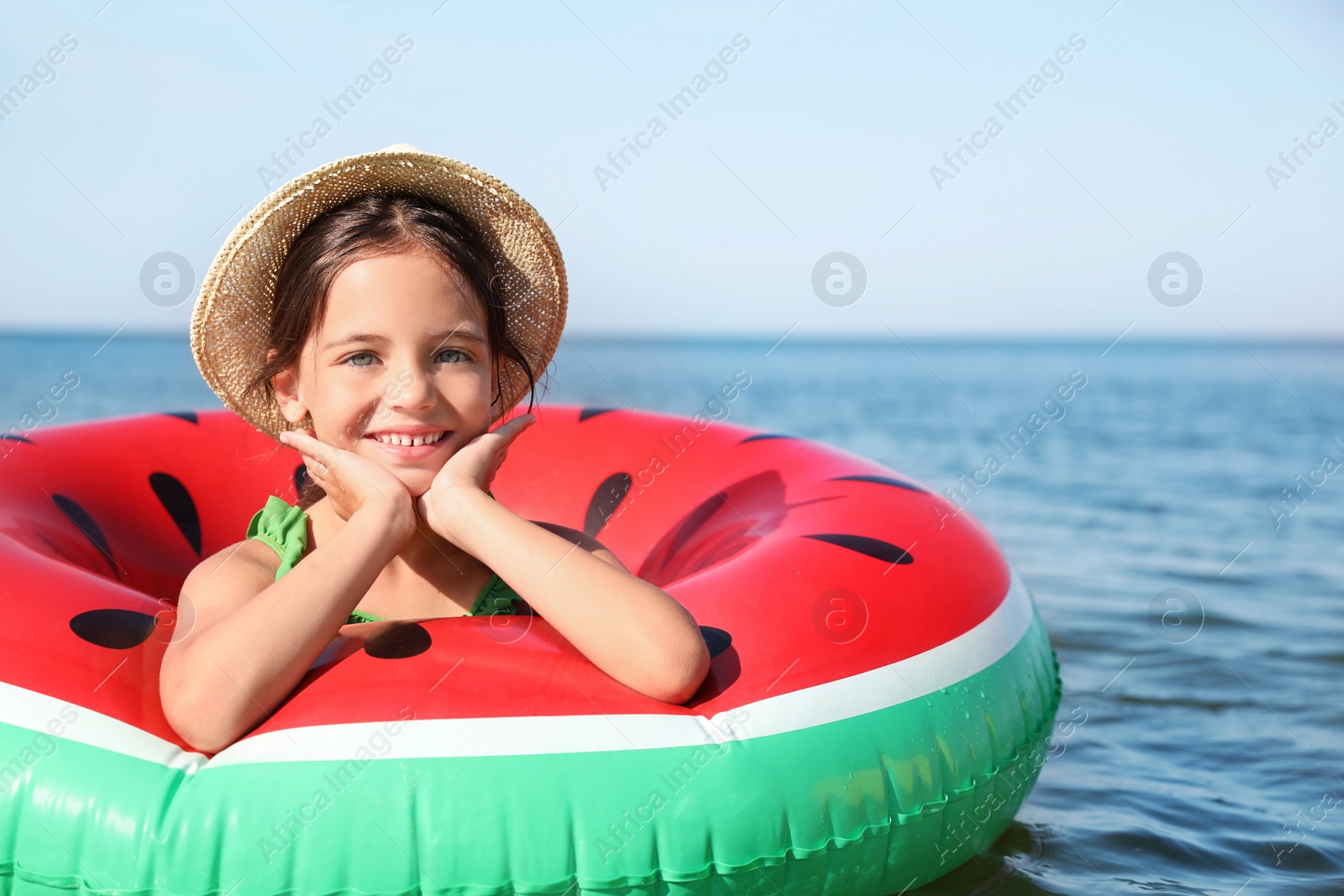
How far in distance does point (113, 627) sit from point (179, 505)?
1000mm

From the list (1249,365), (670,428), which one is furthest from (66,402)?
(1249,365)

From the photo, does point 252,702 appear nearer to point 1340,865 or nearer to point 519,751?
point 519,751

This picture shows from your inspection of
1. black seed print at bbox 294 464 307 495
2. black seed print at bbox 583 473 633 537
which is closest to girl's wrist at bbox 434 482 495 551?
black seed print at bbox 294 464 307 495

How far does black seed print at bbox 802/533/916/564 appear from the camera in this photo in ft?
6.68

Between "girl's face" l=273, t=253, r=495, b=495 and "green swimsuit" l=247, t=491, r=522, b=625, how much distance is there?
0.64ft

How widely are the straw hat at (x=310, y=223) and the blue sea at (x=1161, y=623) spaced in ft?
0.71

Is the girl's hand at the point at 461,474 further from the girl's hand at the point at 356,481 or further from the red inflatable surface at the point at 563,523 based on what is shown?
the red inflatable surface at the point at 563,523

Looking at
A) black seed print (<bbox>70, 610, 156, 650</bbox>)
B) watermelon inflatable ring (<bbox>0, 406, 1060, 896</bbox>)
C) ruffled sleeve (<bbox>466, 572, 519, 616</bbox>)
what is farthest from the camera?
ruffled sleeve (<bbox>466, 572, 519, 616</bbox>)

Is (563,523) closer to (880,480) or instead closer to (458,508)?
(880,480)

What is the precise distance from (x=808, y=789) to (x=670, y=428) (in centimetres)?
146

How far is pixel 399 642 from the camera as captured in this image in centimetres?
162

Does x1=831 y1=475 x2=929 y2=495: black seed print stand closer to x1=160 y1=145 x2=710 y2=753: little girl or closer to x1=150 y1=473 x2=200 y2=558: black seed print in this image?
x1=160 y1=145 x2=710 y2=753: little girl

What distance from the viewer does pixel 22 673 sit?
61.1 inches

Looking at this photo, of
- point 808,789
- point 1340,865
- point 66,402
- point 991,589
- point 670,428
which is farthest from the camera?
point 66,402
